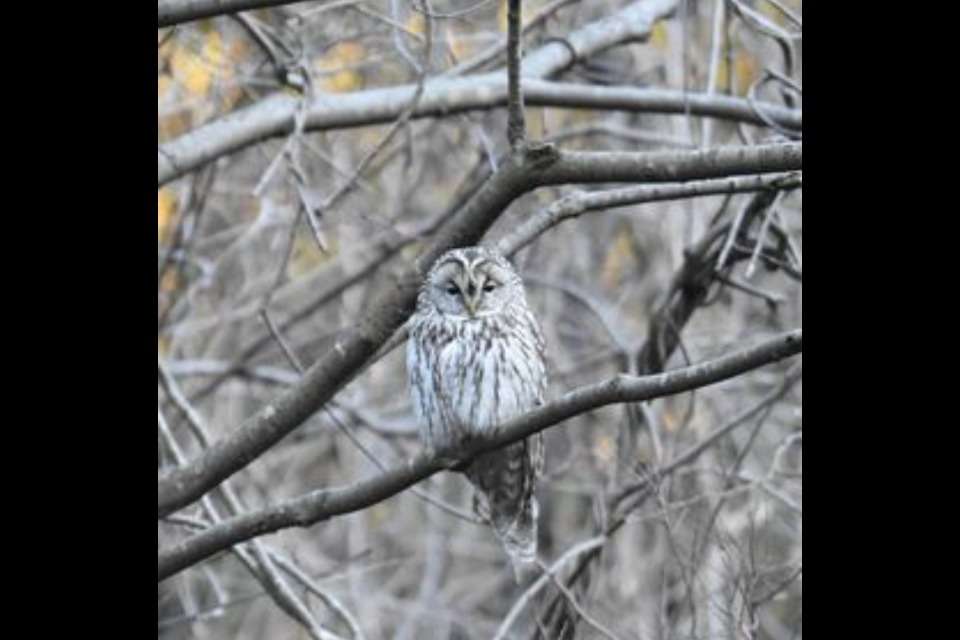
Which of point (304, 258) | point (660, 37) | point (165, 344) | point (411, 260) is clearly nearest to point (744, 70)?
point (660, 37)

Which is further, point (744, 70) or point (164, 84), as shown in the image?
point (744, 70)

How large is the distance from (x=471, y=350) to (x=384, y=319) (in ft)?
2.32

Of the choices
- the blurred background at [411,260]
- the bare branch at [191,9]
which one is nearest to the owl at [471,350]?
the blurred background at [411,260]

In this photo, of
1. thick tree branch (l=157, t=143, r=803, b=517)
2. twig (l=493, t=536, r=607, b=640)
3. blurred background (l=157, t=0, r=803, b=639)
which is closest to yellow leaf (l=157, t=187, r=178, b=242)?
blurred background (l=157, t=0, r=803, b=639)

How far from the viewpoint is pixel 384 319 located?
4.35 meters

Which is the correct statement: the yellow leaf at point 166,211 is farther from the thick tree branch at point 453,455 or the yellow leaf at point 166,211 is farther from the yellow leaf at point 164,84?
the thick tree branch at point 453,455

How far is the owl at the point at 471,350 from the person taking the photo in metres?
Answer: 4.93

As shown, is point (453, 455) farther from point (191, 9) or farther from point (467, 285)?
point (191, 9)
